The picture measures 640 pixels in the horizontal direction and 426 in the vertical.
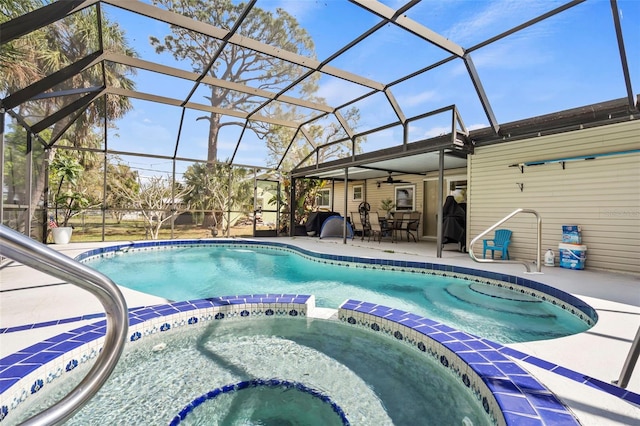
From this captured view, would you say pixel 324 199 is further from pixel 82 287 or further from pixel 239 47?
pixel 82 287

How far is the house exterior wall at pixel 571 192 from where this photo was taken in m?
5.21

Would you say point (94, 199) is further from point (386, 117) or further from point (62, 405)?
point (62, 405)

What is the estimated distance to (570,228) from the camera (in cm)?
572

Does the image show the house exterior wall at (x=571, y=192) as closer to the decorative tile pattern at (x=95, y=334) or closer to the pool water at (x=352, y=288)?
the pool water at (x=352, y=288)

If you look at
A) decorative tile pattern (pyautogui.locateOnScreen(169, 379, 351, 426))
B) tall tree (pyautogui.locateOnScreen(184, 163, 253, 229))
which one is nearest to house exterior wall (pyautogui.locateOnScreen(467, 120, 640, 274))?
decorative tile pattern (pyautogui.locateOnScreen(169, 379, 351, 426))

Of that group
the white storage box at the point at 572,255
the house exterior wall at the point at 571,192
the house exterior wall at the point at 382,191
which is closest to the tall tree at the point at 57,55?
the house exterior wall at the point at 571,192

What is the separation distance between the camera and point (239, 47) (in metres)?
6.26

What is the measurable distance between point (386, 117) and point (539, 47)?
3663mm

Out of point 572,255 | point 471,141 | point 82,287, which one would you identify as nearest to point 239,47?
point 471,141

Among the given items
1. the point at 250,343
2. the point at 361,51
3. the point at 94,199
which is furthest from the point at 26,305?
the point at 94,199

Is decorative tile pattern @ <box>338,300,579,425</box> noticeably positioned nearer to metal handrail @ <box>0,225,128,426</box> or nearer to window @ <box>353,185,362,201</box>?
metal handrail @ <box>0,225,128,426</box>

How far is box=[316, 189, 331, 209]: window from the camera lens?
14750 mm

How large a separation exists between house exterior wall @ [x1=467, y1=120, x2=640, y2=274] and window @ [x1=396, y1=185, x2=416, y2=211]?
3.89m

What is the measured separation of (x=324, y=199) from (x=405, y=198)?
4.58 meters
